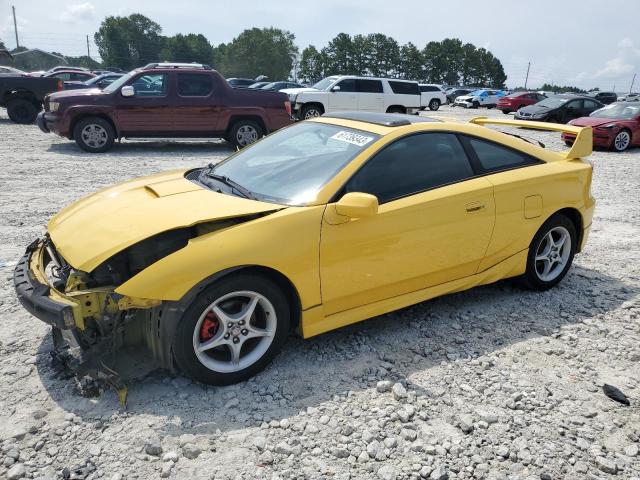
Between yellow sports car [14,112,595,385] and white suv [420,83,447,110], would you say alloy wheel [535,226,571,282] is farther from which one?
white suv [420,83,447,110]

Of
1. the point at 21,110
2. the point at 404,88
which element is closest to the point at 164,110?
the point at 21,110

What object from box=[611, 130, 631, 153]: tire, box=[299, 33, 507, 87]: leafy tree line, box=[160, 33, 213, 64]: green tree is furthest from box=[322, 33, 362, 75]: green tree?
box=[611, 130, 631, 153]: tire

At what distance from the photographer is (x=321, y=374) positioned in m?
3.08

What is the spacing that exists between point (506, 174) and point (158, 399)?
9.49 ft

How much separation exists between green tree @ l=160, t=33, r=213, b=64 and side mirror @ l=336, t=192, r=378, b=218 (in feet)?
333

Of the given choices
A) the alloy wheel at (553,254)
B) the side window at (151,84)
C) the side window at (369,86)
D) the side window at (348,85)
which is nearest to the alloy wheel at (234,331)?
the alloy wheel at (553,254)

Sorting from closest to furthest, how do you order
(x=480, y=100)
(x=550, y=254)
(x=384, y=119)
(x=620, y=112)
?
(x=384, y=119) → (x=550, y=254) → (x=620, y=112) → (x=480, y=100)

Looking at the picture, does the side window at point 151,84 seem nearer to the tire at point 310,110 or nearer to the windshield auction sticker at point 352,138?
the tire at point 310,110

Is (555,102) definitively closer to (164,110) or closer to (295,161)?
(164,110)

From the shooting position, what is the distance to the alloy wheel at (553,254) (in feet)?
13.8

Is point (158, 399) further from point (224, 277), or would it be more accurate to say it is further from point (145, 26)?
point (145, 26)

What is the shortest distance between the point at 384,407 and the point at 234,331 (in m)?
0.95

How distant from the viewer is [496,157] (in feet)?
12.7

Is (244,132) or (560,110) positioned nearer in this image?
(244,132)
